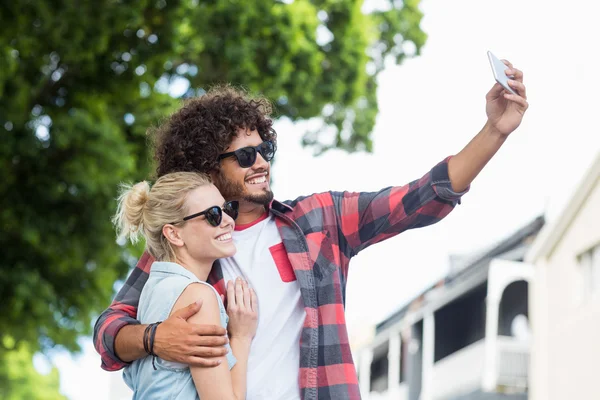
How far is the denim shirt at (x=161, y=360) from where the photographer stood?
2.91 metres

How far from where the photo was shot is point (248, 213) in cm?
334

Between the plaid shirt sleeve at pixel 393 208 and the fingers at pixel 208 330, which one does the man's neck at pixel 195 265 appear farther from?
the plaid shirt sleeve at pixel 393 208

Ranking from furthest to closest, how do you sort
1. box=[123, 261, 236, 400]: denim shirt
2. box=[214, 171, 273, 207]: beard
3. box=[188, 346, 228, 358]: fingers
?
box=[214, 171, 273, 207]: beard
box=[123, 261, 236, 400]: denim shirt
box=[188, 346, 228, 358]: fingers

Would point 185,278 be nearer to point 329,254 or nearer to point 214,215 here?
point 214,215

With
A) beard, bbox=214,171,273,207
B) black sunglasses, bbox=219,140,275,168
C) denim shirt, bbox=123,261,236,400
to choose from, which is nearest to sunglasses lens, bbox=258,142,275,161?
black sunglasses, bbox=219,140,275,168

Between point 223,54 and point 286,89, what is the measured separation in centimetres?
98

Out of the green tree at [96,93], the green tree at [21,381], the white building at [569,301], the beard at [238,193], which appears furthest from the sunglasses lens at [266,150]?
the green tree at [21,381]

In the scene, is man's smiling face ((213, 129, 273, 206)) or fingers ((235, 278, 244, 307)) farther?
man's smiling face ((213, 129, 273, 206))

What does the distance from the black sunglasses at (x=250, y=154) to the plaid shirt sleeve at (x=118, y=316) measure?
45 centimetres

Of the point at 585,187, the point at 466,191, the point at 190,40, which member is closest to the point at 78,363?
the point at 190,40

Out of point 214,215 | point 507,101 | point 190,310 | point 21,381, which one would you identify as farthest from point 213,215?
point 21,381

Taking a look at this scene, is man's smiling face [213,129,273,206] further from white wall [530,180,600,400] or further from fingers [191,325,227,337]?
white wall [530,180,600,400]

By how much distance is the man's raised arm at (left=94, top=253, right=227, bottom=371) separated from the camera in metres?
2.82

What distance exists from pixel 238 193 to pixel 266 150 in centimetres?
18
